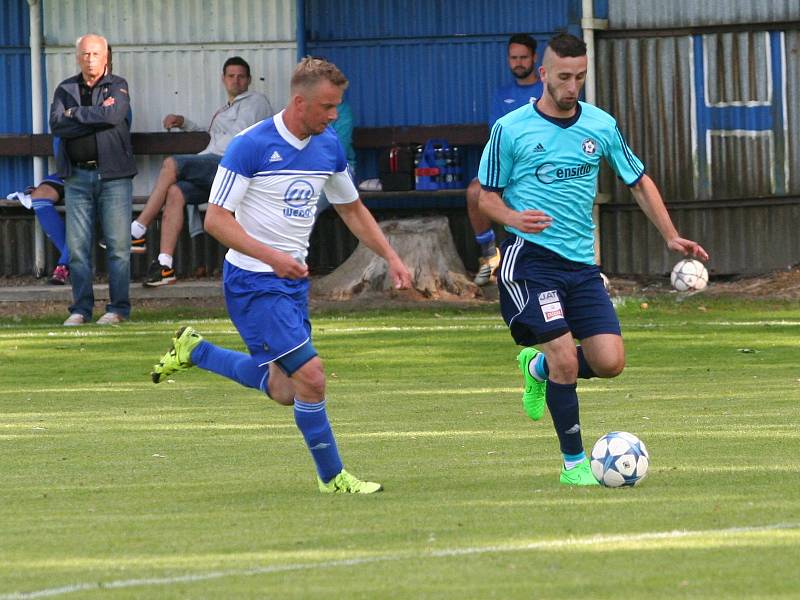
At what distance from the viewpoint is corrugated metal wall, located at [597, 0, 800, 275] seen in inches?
829

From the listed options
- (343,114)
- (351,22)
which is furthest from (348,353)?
(351,22)

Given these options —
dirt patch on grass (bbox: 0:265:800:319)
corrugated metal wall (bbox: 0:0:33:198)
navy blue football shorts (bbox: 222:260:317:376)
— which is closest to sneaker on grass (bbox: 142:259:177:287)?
dirt patch on grass (bbox: 0:265:800:319)

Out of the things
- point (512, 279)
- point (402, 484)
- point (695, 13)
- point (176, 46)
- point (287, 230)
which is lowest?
point (402, 484)

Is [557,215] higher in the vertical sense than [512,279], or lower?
higher

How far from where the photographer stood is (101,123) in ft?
58.3

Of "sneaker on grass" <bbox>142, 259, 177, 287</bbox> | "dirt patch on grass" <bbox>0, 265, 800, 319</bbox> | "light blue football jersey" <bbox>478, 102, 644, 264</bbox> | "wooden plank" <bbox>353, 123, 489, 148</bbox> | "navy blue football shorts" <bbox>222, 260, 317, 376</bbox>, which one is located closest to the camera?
"navy blue football shorts" <bbox>222, 260, 317, 376</bbox>

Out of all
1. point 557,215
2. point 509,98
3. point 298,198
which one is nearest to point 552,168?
point 557,215

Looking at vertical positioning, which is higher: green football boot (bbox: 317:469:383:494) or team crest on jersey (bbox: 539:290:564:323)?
team crest on jersey (bbox: 539:290:564:323)

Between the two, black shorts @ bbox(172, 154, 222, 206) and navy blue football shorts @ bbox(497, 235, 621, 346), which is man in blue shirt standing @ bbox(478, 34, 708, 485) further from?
black shorts @ bbox(172, 154, 222, 206)

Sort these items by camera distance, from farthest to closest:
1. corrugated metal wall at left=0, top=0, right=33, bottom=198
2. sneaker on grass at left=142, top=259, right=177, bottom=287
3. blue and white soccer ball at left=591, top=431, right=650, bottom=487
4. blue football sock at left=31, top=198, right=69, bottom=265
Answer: corrugated metal wall at left=0, top=0, right=33, bottom=198 → blue football sock at left=31, top=198, right=69, bottom=265 → sneaker on grass at left=142, top=259, right=177, bottom=287 → blue and white soccer ball at left=591, top=431, right=650, bottom=487

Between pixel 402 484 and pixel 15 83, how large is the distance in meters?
15.2

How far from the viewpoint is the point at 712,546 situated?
621 cm

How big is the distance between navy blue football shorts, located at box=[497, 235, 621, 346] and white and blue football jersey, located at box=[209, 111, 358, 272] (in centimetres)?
107

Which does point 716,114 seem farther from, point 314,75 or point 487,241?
point 314,75
